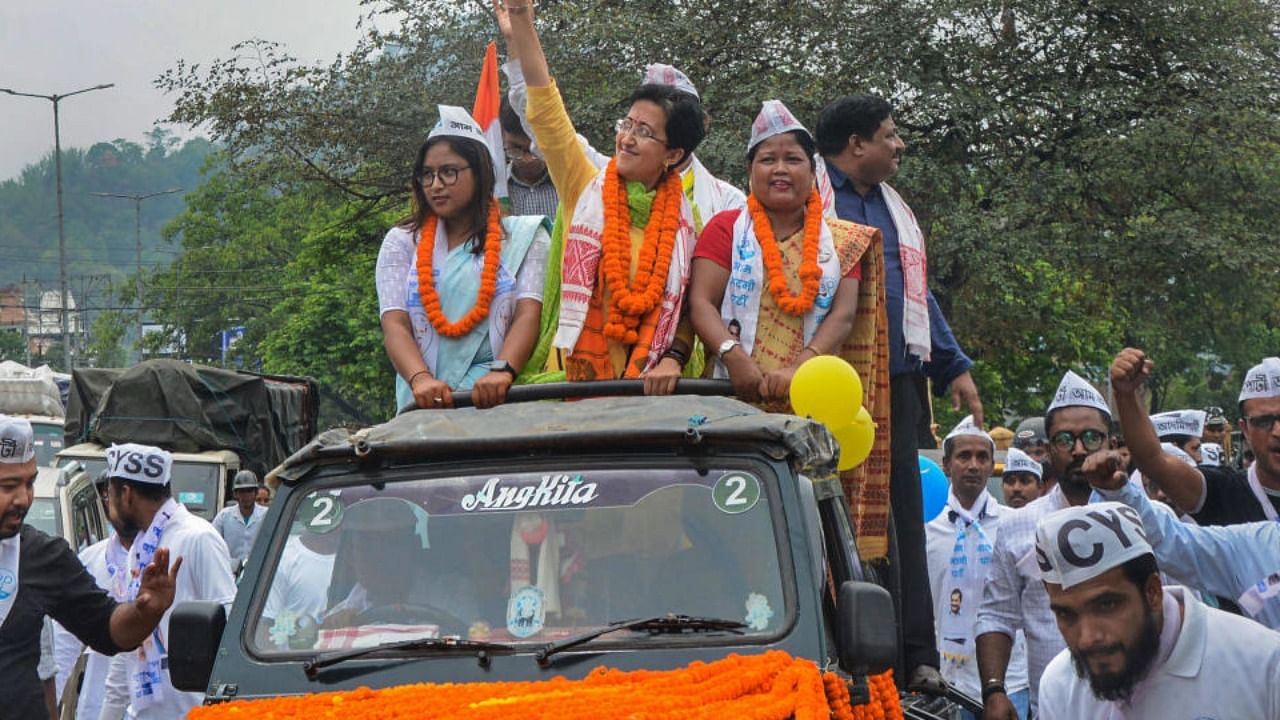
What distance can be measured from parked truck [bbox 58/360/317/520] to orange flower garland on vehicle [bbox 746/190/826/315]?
46.4ft

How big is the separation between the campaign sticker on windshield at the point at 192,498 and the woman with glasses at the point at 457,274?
14.0 meters

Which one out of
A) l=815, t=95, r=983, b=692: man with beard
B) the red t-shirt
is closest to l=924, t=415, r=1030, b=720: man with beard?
l=815, t=95, r=983, b=692: man with beard

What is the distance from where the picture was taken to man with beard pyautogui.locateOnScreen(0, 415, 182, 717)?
256 inches

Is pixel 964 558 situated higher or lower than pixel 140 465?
lower

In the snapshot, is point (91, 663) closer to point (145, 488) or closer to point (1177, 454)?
point (145, 488)

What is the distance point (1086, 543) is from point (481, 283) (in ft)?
11.1

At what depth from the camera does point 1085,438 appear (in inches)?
273

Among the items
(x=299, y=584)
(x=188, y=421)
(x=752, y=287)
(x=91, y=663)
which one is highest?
(x=752, y=287)

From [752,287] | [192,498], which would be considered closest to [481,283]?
[752,287]

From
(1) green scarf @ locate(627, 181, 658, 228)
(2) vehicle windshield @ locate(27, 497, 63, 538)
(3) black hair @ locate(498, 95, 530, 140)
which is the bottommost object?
(2) vehicle windshield @ locate(27, 497, 63, 538)

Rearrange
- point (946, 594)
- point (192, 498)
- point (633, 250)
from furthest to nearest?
point (192, 498) < point (946, 594) < point (633, 250)

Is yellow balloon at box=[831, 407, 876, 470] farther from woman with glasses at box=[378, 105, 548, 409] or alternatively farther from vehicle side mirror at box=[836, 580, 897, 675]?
vehicle side mirror at box=[836, 580, 897, 675]

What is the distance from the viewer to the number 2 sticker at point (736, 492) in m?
5.39

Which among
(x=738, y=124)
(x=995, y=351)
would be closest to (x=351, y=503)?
(x=738, y=124)
